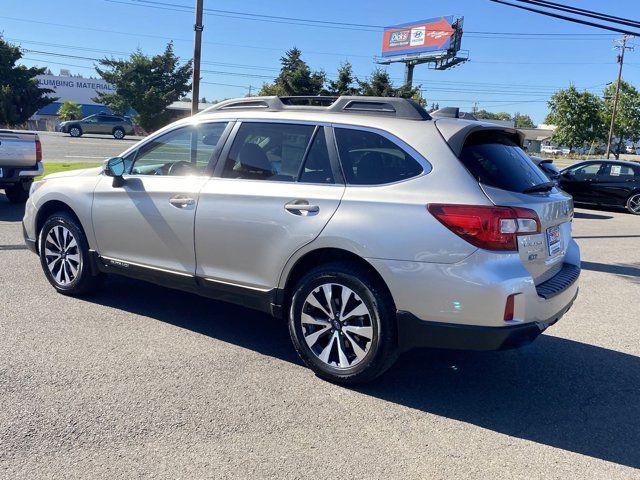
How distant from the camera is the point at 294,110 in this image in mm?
4402

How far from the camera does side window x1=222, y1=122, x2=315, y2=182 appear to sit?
13.8 feet

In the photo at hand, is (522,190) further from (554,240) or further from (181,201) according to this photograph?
(181,201)

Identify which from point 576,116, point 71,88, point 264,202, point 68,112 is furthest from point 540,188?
point 71,88

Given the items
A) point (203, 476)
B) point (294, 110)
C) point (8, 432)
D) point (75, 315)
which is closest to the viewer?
point (203, 476)

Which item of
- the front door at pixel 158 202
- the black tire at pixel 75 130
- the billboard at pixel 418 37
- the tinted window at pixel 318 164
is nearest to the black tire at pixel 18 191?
the front door at pixel 158 202

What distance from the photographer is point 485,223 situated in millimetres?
3363

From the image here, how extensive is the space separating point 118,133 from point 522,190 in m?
39.5

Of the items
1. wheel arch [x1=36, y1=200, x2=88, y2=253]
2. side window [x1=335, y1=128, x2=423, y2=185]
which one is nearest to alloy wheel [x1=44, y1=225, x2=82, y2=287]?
wheel arch [x1=36, y1=200, x2=88, y2=253]

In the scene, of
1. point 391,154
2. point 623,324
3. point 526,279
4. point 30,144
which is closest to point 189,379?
point 391,154

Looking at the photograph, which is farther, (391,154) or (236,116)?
(236,116)

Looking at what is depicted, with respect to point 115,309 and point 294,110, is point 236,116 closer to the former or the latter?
point 294,110

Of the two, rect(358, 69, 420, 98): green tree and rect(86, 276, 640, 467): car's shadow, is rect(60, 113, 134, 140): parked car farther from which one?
rect(86, 276, 640, 467): car's shadow

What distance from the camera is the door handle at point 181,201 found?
4.50 meters

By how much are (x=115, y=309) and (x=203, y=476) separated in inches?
111
